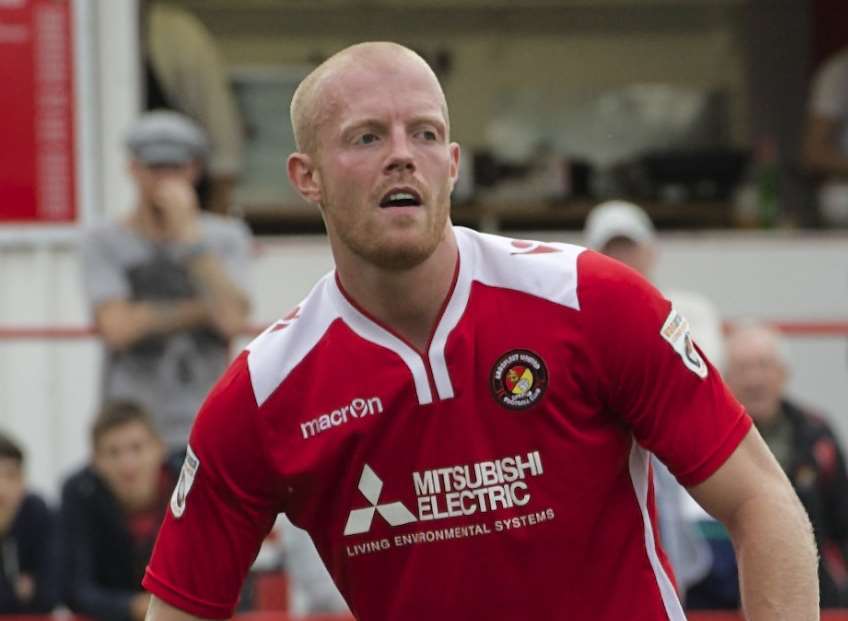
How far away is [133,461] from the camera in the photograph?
22.6 ft

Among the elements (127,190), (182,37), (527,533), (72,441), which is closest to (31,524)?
(72,441)

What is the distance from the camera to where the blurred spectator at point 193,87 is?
9469 mm

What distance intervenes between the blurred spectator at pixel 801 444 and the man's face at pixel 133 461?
6.55ft

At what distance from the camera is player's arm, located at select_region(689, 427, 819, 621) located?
3.42 m

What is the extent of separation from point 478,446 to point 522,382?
0.47ft

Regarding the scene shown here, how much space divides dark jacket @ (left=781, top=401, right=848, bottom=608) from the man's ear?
3.43 meters

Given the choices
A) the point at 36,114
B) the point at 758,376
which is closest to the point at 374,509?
the point at 758,376

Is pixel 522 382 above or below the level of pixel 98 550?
above

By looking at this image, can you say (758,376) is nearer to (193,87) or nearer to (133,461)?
(133,461)

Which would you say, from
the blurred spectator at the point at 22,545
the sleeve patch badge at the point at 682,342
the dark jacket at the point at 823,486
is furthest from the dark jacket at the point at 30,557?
the sleeve patch badge at the point at 682,342

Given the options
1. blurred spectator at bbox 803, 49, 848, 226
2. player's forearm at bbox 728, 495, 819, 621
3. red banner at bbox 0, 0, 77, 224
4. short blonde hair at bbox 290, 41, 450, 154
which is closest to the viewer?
player's forearm at bbox 728, 495, 819, 621

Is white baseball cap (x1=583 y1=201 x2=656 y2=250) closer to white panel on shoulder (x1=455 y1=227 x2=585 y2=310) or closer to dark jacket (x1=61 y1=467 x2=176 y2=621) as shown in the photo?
dark jacket (x1=61 y1=467 x2=176 y2=621)

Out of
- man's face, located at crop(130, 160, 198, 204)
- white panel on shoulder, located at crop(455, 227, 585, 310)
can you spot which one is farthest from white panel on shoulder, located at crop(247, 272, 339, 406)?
man's face, located at crop(130, 160, 198, 204)

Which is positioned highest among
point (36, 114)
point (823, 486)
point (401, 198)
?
point (36, 114)
